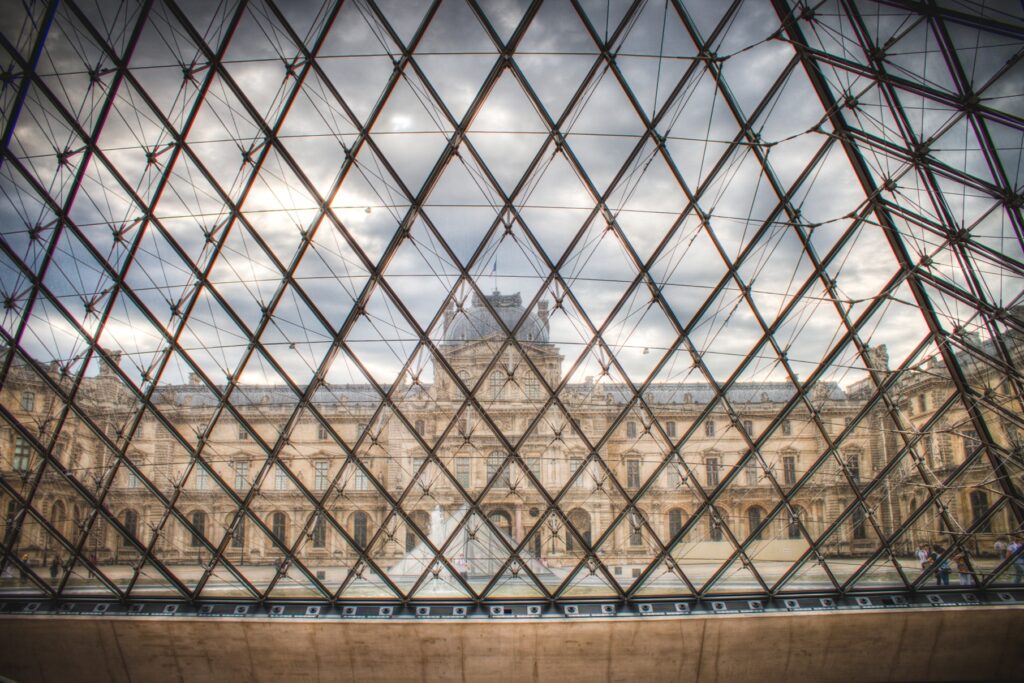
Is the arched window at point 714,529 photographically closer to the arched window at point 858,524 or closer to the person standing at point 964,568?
the arched window at point 858,524

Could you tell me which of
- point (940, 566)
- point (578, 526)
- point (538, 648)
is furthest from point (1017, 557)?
point (538, 648)

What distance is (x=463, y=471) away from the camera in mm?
16438

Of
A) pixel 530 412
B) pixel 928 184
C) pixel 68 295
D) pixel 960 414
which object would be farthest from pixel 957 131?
pixel 68 295

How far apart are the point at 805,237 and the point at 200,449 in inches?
585

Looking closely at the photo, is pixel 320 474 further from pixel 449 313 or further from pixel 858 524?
pixel 858 524

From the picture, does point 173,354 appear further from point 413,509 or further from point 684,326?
point 684,326

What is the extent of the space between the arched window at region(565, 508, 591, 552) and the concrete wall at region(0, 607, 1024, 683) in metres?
1.70

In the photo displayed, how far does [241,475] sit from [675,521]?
1032cm

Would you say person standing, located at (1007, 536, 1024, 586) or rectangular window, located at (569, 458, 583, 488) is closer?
rectangular window, located at (569, 458, 583, 488)

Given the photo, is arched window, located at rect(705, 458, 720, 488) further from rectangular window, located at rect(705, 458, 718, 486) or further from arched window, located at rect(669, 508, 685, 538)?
arched window, located at rect(669, 508, 685, 538)

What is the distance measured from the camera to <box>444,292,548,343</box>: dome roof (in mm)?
16297

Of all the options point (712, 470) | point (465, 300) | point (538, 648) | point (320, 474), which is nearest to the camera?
point (538, 648)

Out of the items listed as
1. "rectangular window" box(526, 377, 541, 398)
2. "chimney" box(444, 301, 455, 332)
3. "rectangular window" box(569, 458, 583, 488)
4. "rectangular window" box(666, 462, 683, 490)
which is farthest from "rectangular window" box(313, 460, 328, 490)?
"rectangular window" box(666, 462, 683, 490)

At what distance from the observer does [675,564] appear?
16.4 meters
